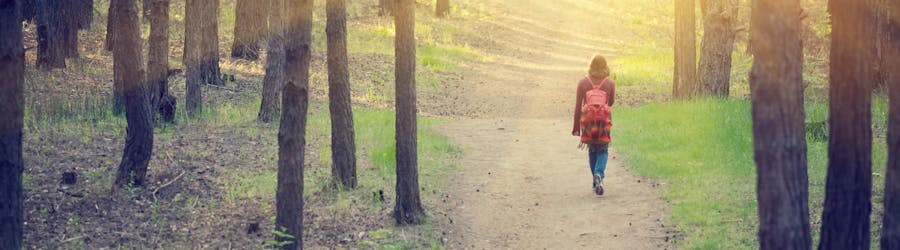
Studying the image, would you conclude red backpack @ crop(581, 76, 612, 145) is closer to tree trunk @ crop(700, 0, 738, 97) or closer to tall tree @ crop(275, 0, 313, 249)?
tall tree @ crop(275, 0, 313, 249)

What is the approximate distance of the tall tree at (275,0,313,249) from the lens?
8.42m

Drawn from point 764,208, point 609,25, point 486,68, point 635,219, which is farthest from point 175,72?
point 609,25

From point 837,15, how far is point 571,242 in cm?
375

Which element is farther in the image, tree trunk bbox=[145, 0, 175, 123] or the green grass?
tree trunk bbox=[145, 0, 175, 123]

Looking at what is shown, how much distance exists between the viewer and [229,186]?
38.3 ft

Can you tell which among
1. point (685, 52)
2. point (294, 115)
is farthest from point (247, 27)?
point (294, 115)

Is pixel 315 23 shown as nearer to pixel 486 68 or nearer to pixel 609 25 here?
pixel 486 68

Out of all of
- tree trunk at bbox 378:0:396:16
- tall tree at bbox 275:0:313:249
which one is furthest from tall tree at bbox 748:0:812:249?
tree trunk at bbox 378:0:396:16

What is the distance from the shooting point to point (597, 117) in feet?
37.3

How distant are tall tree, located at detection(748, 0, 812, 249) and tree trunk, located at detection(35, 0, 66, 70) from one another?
17.3 m

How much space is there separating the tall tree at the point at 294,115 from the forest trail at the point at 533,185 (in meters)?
2.09

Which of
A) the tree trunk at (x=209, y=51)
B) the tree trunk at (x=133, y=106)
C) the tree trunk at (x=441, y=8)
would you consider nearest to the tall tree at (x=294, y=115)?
the tree trunk at (x=133, y=106)

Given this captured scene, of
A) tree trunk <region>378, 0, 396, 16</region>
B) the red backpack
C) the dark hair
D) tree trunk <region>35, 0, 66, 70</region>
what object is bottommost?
the red backpack

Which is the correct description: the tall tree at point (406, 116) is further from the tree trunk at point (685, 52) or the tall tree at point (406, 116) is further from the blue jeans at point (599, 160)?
the tree trunk at point (685, 52)
